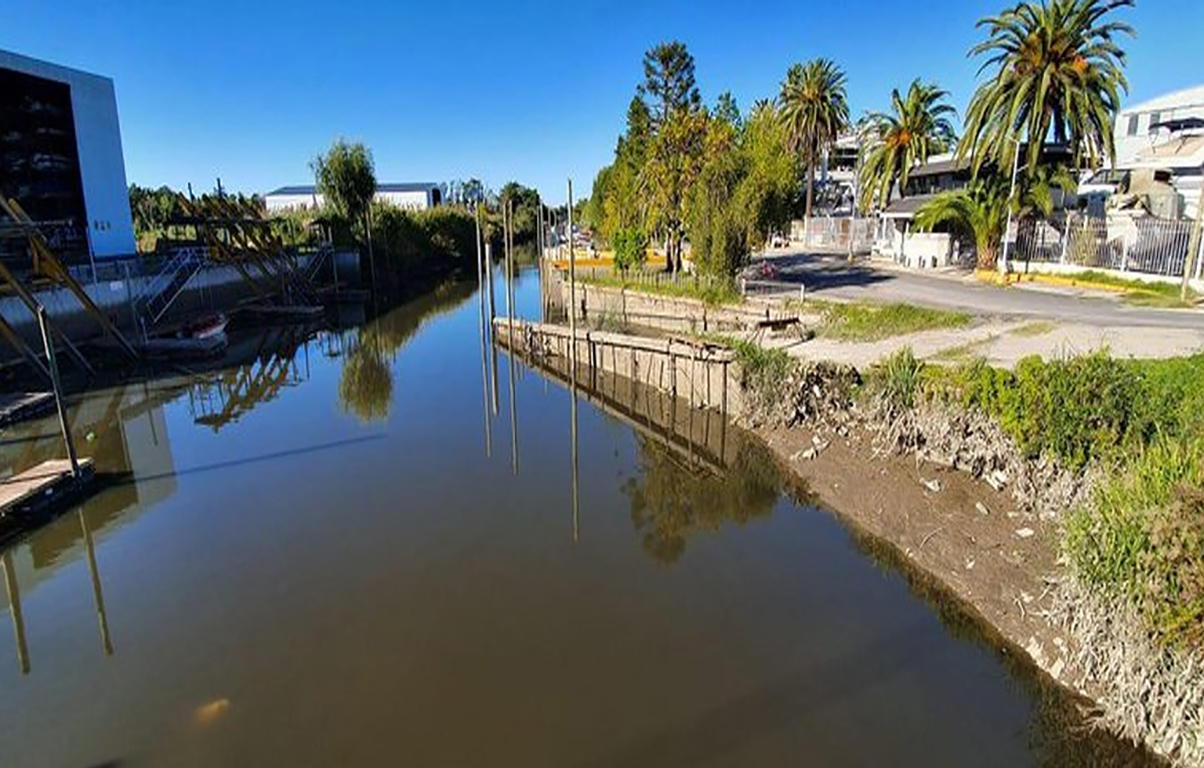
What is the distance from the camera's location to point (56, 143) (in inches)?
1355

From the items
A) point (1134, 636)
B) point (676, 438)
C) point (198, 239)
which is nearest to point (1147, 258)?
point (676, 438)

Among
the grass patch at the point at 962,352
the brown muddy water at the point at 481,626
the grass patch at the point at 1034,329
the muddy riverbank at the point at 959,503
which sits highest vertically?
the grass patch at the point at 1034,329

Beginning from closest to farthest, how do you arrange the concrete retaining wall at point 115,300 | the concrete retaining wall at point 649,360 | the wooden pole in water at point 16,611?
1. the wooden pole in water at point 16,611
2. the concrete retaining wall at point 649,360
3. the concrete retaining wall at point 115,300

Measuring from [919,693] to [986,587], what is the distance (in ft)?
7.30

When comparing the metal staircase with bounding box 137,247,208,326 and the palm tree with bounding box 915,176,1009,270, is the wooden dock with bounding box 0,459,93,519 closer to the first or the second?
the metal staircase with bounding box 137,247,208,326

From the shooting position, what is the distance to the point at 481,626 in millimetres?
8648

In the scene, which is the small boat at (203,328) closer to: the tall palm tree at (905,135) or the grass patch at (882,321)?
the grass patch at (882,321)

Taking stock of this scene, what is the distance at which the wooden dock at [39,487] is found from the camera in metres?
11.3

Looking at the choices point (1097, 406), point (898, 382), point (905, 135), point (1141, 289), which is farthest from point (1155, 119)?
point (1097, 406)

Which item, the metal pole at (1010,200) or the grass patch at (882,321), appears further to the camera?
the metal pole at (1010,200)

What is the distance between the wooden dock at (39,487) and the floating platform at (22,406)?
486cm

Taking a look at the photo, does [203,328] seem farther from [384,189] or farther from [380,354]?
[384,189]

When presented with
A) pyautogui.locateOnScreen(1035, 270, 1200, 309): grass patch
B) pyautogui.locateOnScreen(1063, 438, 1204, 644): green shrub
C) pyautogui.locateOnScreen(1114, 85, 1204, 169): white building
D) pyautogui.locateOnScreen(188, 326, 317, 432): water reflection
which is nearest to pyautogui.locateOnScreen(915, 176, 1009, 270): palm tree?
pyautogui.locateOnScreen(1035, 270, 1200, 309): grass patch

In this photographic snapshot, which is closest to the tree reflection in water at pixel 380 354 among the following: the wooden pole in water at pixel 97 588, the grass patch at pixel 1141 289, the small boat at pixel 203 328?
the small boat at pixel 203 328
